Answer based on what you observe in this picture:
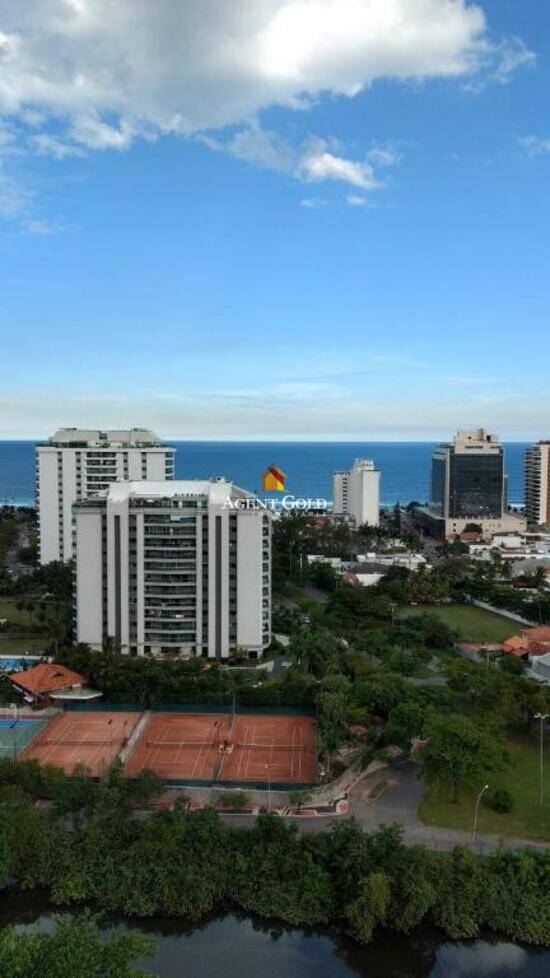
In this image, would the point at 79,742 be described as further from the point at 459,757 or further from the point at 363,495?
the point at 363,495

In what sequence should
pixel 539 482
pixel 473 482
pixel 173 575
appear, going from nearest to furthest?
pixel 173 575 < pixel 473 482 < pixel 539 482

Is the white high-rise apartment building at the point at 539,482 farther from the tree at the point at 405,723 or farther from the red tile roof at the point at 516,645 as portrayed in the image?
the tree at the point at 405,723

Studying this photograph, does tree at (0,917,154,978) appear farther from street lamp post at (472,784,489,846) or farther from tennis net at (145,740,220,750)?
tennis net at (145,740,220,750)

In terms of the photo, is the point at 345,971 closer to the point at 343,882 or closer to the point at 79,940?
the point at 343,882

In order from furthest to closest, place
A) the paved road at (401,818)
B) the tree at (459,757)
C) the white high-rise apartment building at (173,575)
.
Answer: the white high-rise apartment building at (173,575) < the tree at (459,757) < the paved road at (401,818)

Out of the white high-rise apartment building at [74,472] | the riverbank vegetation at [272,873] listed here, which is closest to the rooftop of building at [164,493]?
the white high-rise apartment building at [74,472]

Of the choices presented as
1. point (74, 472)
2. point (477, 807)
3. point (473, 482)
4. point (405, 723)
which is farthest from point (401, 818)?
point (473, 482)
